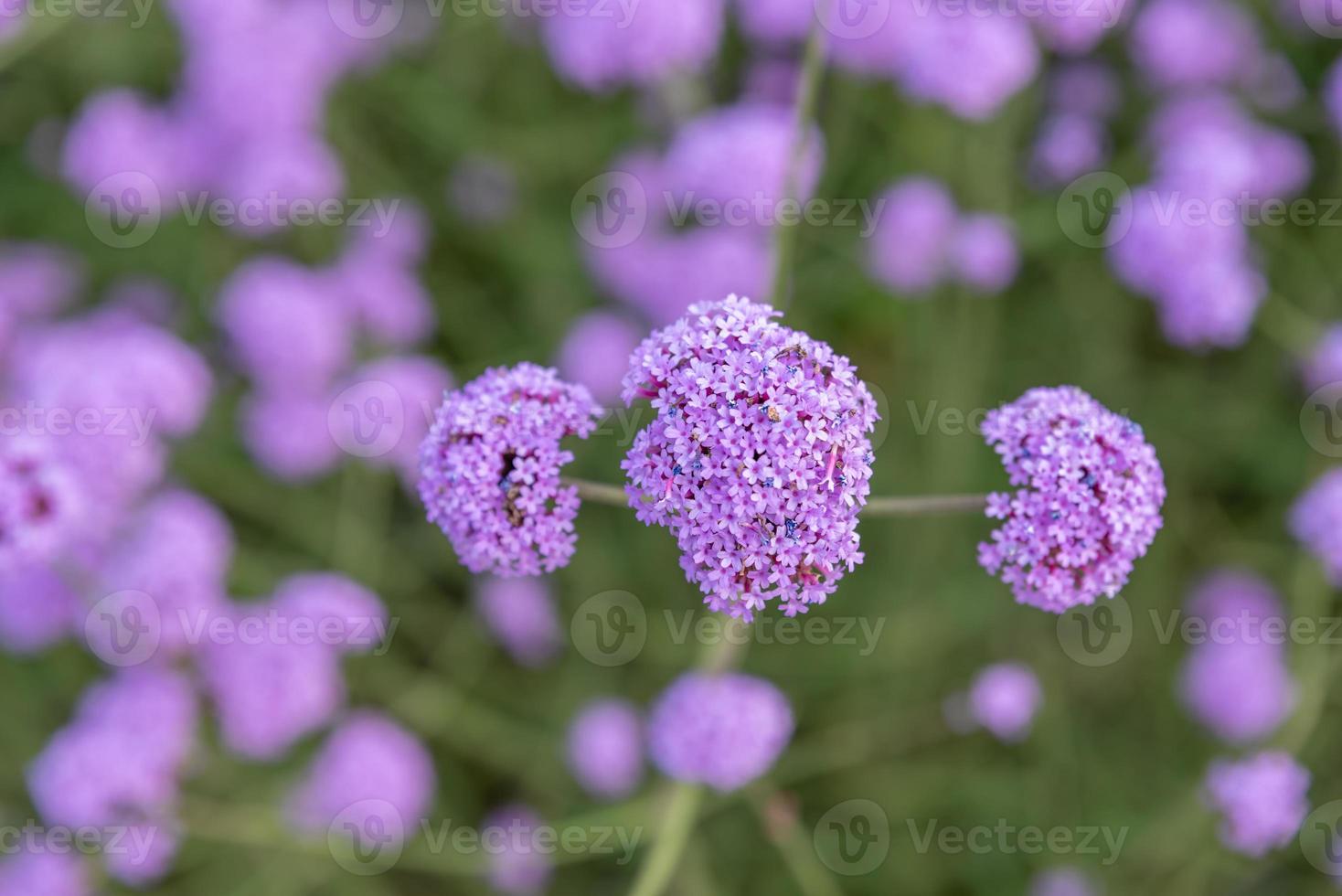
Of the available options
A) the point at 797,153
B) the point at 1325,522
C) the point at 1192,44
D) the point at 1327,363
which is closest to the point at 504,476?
the point at 797,153

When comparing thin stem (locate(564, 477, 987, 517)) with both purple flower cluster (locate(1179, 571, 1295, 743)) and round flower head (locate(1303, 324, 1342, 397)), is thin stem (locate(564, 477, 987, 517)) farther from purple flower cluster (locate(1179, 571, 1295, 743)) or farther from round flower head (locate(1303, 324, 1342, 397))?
purple flower cluster (locate(1179, 571, 1295, 743))

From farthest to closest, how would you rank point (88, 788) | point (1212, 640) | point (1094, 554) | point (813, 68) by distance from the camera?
point (1212, 640) → point (88, 788) → point (813, 68) → point (1094, 554)

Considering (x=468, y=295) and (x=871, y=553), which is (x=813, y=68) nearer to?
(x=871, y=553)

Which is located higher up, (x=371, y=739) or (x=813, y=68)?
(x=813, y=68)

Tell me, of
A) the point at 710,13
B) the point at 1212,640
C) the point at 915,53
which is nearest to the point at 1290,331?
the point at 1212,640

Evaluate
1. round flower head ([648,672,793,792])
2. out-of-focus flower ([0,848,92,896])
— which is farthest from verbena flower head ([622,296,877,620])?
out-of-focus flower ([0,848,92,896])

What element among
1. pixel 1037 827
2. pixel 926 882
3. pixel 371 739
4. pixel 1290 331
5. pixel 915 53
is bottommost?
pixel 926 882
